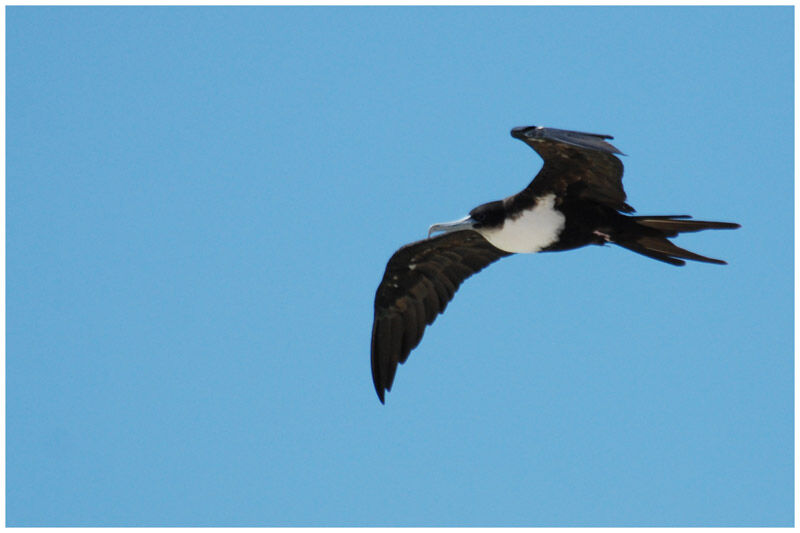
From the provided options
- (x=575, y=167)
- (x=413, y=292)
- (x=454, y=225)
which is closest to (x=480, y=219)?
(x=454, y=225)

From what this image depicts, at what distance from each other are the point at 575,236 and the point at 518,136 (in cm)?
77

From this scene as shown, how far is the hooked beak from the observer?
6.14 m

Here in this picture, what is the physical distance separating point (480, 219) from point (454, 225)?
145 mm

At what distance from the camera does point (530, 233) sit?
19.7ft

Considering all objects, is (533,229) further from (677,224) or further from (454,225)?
(677,224)

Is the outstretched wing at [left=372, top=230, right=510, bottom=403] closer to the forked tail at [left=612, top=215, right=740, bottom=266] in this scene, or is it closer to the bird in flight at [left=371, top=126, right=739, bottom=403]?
the bird in flight at [left=371, top=126, right=739, bottom=403]

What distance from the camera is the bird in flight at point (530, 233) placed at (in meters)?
5.68

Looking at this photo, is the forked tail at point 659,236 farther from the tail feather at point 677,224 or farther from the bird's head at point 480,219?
the bird's head at point 480,219

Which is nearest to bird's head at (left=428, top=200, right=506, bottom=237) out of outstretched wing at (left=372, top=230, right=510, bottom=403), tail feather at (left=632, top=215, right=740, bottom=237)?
outstretched wing at (left=372, top=230, right=510, bottom=403)

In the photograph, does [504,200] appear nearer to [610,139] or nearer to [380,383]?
[610,139]

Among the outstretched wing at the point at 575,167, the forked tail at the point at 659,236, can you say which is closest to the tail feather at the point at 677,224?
the forked tail at the point at 659,236

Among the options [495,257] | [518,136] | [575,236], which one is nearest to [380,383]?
[495,257]

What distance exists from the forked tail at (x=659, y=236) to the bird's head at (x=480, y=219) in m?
0.60

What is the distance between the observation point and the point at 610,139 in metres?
5.35
